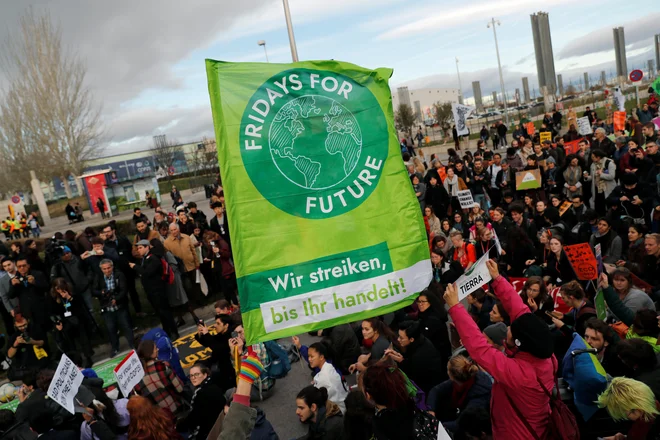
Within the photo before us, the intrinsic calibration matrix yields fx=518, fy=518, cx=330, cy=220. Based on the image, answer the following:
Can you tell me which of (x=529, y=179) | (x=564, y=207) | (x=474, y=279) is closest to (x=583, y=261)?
(x=474, y=279)

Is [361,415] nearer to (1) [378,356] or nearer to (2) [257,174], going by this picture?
(1) [378,356]

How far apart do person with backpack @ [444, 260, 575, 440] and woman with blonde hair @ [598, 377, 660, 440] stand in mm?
500

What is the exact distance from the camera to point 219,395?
4.86 meters

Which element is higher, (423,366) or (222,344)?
(222,344)

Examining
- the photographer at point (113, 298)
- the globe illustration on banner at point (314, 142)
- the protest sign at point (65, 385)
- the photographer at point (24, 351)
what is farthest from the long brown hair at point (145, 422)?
the photographer at point (113, 298)

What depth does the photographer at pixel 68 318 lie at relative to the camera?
28.7ft

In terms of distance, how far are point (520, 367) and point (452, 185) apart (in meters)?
9.99

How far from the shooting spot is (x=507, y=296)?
145 inches

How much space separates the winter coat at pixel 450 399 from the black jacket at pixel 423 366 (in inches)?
15.3

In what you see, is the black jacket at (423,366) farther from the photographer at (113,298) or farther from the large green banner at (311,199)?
the photographer at (113,298)

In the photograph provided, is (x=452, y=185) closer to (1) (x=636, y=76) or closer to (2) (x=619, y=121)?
(2) (x=619, y=121)

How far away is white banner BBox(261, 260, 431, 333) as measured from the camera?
362 cm

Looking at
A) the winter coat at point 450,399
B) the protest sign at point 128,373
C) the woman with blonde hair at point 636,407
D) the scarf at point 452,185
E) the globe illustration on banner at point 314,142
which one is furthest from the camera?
the scarf at point 452,185

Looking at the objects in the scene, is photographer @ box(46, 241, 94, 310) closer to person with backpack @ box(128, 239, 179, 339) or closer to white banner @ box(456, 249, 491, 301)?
person with backpack @ box(128, 239, 179, 339)
